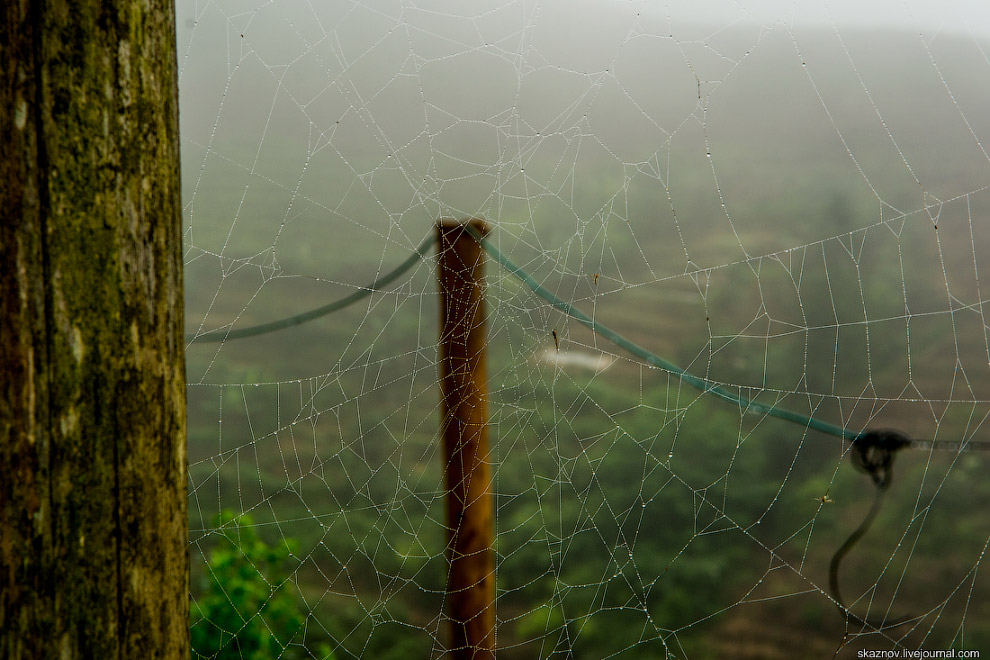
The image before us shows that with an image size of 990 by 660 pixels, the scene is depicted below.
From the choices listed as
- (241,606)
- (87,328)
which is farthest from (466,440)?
(87,328)

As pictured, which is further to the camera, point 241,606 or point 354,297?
point 241,606

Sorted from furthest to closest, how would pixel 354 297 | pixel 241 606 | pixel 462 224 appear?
pixel 241 606 < pixel 354 297 < pixel 462 224

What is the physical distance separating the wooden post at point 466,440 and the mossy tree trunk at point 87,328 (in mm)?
1149

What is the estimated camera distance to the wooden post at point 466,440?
66.9 inches

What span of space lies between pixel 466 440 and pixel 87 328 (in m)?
1.37

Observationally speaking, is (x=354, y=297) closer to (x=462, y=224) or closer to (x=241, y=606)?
(x=462, y=224)

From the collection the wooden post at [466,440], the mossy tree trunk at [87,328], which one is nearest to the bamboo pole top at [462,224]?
the wooden post at [466,440]

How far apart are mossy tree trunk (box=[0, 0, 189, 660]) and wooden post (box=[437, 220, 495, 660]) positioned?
1149 mm

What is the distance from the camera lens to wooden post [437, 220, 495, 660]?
1698 mm

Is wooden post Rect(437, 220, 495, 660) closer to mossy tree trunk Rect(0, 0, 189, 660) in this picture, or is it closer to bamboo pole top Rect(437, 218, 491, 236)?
bamboo pole top Rect(437, 218, 491, 236)

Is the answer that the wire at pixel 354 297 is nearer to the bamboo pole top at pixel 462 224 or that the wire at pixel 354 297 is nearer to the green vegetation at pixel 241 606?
the bamboo pole top at pixel 462 224

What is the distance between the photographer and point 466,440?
1766mm

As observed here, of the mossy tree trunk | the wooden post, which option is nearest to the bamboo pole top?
the wooden post

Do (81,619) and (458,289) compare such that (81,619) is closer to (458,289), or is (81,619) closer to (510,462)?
(458,289)
